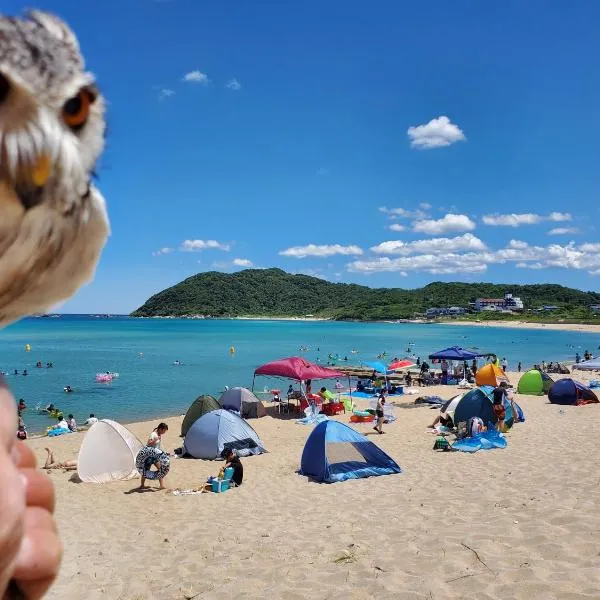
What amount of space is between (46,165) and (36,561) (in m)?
0.83

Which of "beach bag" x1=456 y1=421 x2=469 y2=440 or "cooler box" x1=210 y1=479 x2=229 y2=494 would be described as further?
"beach bag" x1=456 y1=421 x2=469 y2=440

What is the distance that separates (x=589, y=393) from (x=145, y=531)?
20491 millimetres

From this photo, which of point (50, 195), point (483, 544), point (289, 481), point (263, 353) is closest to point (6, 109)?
point (50, 195)

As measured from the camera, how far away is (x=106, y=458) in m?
13.5

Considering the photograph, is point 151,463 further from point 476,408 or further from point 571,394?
point 571,394

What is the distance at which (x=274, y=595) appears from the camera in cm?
638

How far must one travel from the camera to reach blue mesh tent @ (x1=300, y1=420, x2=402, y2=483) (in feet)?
39.9

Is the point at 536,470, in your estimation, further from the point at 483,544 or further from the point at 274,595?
the point at 274,595

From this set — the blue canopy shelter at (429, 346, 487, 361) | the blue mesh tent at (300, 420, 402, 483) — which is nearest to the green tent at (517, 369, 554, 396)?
the blue canopy shelter at (429, 346, 487, 361)

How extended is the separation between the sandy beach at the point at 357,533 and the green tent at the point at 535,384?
14.2m

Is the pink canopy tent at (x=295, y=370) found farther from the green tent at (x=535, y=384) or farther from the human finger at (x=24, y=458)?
the human finger at (x=24, y=458)

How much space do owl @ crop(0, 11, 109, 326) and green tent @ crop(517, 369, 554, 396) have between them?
2939 centimetres

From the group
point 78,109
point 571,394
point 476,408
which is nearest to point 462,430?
point 476,408

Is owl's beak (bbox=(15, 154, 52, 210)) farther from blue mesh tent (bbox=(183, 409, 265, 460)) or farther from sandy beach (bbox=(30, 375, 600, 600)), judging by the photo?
blue mesh tent (bbox=(183, 409, 265, 460))
